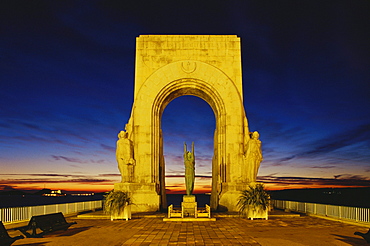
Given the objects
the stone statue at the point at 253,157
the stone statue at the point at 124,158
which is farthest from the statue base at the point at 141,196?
the stone statue at the point at 253,157

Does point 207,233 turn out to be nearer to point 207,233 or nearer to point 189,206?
point 207,233

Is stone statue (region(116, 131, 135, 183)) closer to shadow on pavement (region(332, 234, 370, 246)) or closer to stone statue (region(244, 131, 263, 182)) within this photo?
stone statue (region(244, 131, 263, 182))

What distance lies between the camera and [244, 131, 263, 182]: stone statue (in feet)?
67.7

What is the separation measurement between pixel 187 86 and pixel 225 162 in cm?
557

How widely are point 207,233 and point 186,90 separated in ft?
41.1

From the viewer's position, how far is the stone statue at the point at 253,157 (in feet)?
67.7

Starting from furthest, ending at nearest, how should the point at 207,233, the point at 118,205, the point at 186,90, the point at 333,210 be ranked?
the point at 186,90
the point at 333,210
the point at 118,205
the point at 207,233

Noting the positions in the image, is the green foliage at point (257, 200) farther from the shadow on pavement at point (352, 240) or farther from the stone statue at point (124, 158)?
the stone statue at point (124, 158)

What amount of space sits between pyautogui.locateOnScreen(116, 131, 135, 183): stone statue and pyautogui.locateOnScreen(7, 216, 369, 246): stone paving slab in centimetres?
460

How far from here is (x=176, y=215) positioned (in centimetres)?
1705

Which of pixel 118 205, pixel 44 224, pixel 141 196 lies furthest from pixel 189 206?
pixel 44 224

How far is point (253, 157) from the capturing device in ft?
67.7

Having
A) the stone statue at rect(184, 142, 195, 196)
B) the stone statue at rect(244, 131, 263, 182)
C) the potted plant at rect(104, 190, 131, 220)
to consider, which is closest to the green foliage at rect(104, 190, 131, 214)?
the potted plant at rect(104, 190, 131, 220)

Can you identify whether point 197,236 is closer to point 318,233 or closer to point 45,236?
point 318,233
